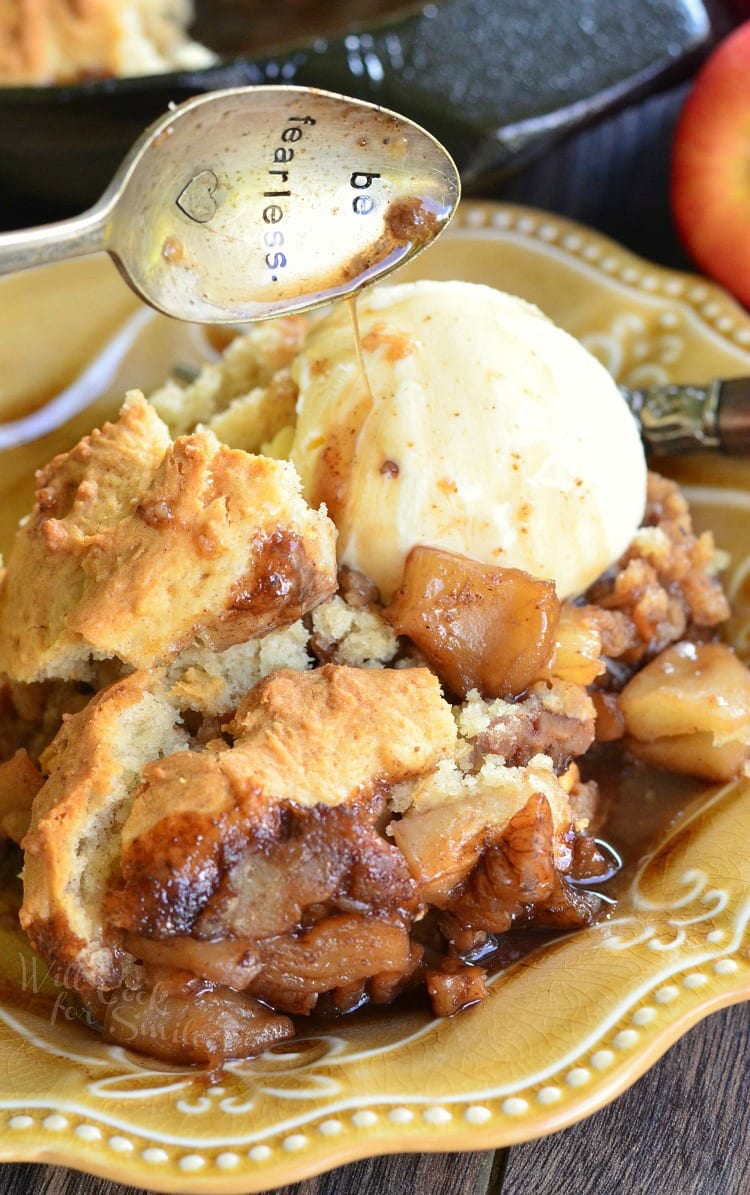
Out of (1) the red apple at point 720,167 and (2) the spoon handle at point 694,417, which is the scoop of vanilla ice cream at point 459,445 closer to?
(2) the spoon handle at point 694,417

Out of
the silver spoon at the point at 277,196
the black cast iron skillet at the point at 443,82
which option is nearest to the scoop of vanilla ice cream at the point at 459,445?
the silver spoon at the point at 277,196

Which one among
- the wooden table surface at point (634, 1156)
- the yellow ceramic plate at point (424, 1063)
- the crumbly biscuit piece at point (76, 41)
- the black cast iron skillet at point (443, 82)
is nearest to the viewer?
the yellow ceramic plate at point (424, 1063)

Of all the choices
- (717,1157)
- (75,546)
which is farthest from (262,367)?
(717,1157)

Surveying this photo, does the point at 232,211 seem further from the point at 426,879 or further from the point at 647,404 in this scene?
the point at 426,879

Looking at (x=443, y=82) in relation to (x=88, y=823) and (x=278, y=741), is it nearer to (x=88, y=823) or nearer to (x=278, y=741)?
(x=278, y=741)

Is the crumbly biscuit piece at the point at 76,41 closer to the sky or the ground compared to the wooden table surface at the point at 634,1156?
closer to the sky

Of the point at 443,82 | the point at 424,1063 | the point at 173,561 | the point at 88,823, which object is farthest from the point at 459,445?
the point at 443,82

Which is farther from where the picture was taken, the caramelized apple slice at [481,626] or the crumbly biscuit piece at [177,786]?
the caramelized apple slice at [481,626]

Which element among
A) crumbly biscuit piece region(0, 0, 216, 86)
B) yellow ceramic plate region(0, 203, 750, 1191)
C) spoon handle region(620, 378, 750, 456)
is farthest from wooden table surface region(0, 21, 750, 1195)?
crumbly biscuit piece region(0, 0, 216, 86)
